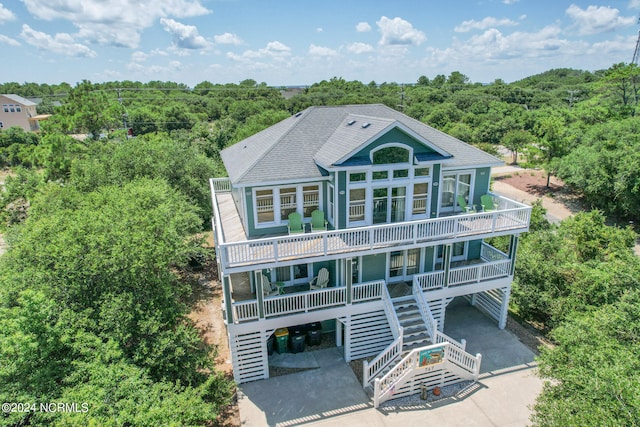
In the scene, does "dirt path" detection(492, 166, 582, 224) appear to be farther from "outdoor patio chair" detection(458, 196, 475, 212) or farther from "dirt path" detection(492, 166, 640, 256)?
"outdoor patio chair" detection(458, 196, 475, 212)

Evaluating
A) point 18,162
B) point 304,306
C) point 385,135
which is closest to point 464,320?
point 304,306

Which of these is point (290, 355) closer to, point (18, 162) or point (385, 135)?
point (385, 135)

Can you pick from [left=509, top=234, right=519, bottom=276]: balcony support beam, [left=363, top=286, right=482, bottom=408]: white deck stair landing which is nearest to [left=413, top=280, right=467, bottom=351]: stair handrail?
[left=363, top=286, right=482, bottom=408]: white deck stair landing

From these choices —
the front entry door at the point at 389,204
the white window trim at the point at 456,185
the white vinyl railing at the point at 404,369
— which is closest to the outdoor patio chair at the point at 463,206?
the white window trim at the point at 456,185

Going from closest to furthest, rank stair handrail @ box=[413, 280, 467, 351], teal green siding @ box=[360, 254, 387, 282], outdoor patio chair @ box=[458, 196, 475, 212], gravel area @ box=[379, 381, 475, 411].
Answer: gravel area @ box=[379, 381, 475, 411] < stair handrail @ box=[413, 280, 467, 351] < teal green siding @ box=[360, 254, 387, 282] < outdoor patio chair @ box=[458, 196, 475, 212]

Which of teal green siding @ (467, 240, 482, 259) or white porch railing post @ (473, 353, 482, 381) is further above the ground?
teal green siding @ (467, 240, 482, 259)

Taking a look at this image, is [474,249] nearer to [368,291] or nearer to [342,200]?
[368,291]
